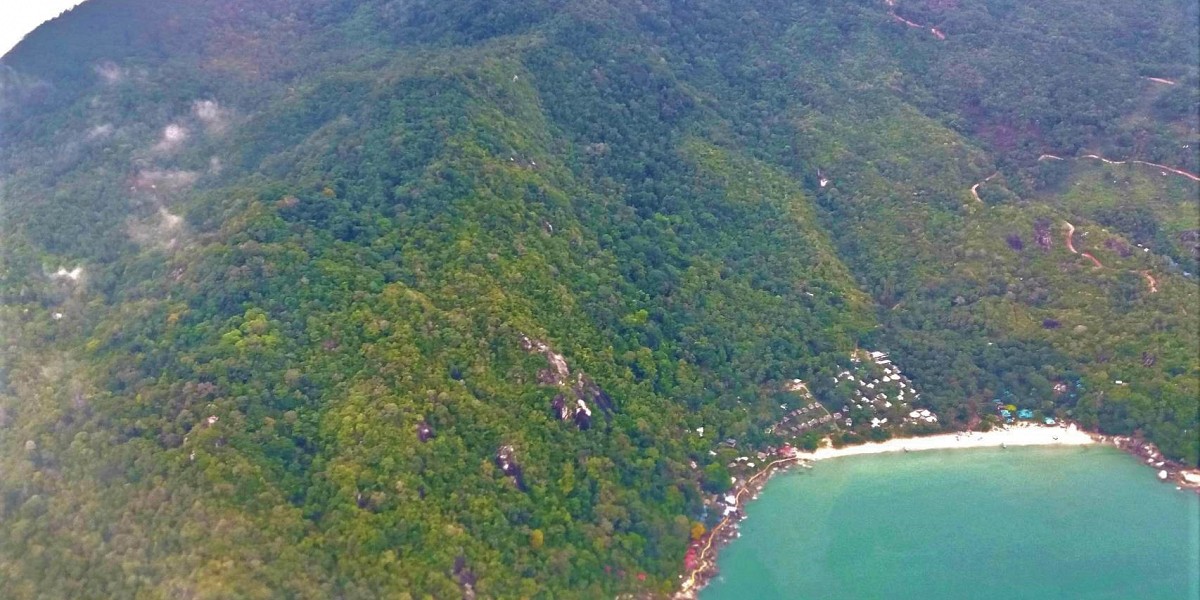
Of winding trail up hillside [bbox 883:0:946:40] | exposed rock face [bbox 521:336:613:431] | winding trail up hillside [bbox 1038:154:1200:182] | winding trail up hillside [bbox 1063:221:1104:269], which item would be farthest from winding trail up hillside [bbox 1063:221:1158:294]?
exposed rock face [bbox 521:336:613:431]

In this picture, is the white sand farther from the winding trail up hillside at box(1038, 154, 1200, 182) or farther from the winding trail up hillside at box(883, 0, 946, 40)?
the winding trail up hillside at box(883, 0, 946, 40)

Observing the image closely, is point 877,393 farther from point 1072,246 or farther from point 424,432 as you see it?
point 424,432

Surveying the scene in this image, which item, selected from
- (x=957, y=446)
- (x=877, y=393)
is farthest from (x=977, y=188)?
(x=957, y=446)

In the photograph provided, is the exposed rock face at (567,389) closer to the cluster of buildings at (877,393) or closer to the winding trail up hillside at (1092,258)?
the cluster of buildings at (877,393)

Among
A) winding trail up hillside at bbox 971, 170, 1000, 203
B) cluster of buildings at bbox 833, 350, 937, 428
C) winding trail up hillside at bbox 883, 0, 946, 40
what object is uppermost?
winding trail up hillside at bbox 883, 0, 946, 40

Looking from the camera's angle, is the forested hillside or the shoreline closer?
the forested hillside

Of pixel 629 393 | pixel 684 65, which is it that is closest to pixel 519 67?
pixel 684 65
